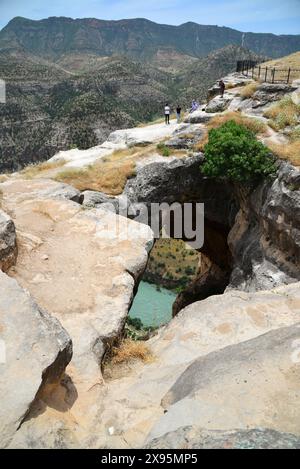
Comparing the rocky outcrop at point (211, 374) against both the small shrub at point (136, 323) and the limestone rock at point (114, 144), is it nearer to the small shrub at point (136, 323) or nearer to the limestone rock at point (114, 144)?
the limestone rock at point (114, 144)

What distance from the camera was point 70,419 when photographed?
6812 mm

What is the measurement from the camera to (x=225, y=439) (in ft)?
16.2

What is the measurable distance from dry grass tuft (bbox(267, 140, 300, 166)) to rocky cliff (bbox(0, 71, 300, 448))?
0.44m

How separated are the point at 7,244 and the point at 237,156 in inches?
471

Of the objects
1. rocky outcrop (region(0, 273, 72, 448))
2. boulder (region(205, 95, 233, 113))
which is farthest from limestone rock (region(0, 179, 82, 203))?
boulder (region(205, 95, 233, 113))

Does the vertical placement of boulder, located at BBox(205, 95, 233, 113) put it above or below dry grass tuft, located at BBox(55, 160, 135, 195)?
above

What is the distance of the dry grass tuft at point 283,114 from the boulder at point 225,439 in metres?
19.6

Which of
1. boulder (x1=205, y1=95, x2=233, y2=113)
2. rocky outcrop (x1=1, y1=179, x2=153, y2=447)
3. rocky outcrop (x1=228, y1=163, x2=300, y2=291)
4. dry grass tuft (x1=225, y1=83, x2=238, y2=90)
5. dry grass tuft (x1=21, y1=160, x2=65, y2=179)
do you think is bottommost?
rocky outcrop (x1=228, y1=163, x2=300, y2=291)

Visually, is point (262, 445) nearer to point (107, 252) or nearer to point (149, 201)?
point (107, 252)

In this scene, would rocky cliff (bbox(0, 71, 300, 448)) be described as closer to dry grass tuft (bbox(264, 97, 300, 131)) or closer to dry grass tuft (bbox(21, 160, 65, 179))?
dry grass tuft (bbox(21, 160, 65, 179))

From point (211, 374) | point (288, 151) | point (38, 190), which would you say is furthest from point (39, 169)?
point (211, 374)

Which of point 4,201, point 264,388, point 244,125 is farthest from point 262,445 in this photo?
point 244,125

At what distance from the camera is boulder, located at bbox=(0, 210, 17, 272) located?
1112 cm

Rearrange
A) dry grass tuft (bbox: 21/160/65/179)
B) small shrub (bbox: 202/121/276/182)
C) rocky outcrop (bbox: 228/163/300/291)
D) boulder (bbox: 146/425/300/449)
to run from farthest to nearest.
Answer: dry grass tuft (bbox: 21/160/65/179), small shrub (bbox: 202/121/276/182), rocky outcrop (bbox: 228/163/300/291), boulder (bbox: 146/425/300/449)
